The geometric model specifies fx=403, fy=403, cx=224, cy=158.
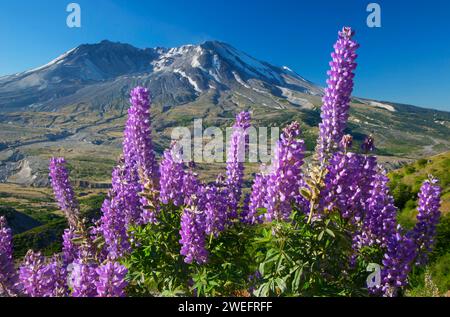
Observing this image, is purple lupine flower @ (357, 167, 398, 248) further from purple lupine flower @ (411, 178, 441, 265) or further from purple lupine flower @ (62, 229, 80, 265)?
purple lupine flower @ (62, 229, 80, 265)

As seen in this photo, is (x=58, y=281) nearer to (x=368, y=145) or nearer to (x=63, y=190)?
(x=63, y=190)

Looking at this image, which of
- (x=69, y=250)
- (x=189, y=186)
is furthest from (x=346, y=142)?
(x=69, y=250)

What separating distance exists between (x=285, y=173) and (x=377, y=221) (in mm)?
2179

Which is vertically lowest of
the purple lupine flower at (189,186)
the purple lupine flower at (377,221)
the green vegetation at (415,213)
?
the green vegetation at (415,213)

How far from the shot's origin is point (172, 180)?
7.98 meters

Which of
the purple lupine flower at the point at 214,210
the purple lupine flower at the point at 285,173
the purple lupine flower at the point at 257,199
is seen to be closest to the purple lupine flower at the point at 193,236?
the purple lupine flower at the point at 214,210

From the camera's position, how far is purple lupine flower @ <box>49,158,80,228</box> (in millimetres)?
8984

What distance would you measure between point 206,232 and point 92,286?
270cm

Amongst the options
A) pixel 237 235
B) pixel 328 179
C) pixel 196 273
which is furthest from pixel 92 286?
pixel 328 179

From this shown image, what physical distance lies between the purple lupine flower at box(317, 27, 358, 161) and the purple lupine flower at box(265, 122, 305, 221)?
26.0 inches

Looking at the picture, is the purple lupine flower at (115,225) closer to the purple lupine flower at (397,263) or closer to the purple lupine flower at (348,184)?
the purple lupine flower at (348,184)

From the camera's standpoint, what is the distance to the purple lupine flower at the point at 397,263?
688cm

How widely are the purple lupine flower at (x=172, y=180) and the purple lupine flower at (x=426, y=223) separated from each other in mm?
4453

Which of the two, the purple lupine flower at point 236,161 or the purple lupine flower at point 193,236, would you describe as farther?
the purple lupine flower at point 236,161
